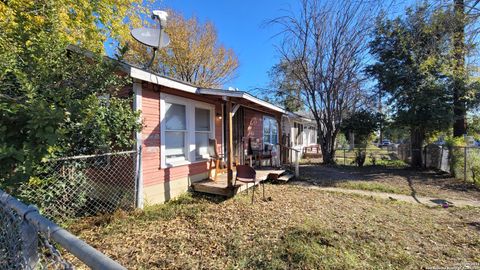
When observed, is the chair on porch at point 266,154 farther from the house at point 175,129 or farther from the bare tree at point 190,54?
the bare tree at point 190,54

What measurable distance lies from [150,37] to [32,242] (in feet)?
16.6

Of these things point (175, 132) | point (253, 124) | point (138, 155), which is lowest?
point (138, 155)

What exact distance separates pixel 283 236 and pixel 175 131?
378cm

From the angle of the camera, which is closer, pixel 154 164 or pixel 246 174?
pixel 154 164

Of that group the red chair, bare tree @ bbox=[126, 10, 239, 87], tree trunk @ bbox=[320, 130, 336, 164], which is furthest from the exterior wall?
bare tree @ bbox=[126, 10, 239, 87]

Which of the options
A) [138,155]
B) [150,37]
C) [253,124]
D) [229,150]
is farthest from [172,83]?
[253,124]

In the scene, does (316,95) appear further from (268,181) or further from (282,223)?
(282,223)

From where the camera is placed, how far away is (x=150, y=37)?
18.1 ft

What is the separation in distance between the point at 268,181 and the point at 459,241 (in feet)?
17.8

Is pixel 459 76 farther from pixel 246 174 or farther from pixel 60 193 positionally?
pixel 60 193

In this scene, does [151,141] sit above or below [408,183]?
above

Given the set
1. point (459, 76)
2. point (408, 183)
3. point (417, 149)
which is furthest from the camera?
point (417, 149)

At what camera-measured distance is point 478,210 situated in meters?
5.80

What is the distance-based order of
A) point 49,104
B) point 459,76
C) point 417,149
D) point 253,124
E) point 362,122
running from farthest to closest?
point 362,122 < point 417,149 < point 253,124 < point 459,76 < point 49,104
